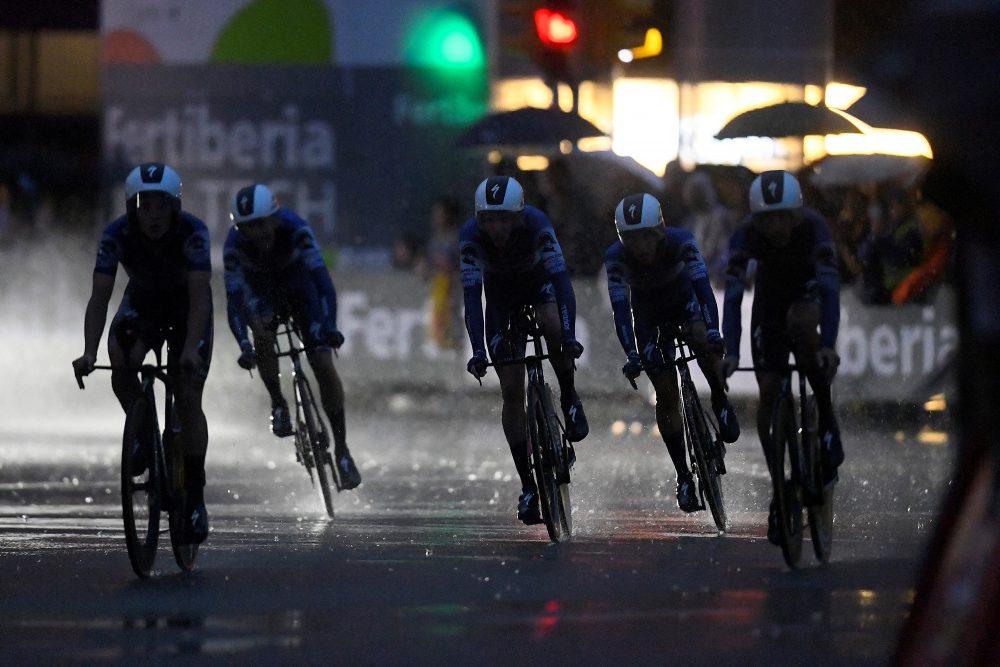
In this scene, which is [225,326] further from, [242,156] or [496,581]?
[496,581]

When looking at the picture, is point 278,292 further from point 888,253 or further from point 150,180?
point 888,253

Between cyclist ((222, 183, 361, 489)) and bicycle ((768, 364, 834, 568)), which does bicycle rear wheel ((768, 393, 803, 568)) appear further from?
cyclist ((222, 183, 361, 489))

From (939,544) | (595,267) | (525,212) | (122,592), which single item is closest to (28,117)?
(595,267)

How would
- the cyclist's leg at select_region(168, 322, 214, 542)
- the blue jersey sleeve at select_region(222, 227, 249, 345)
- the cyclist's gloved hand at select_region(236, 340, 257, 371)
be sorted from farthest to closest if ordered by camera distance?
the blue jersey sleeve at select_region(222, 227, 249, 345), the cyclist's gloved hand at select_region(236, 340, 257, 371), the cyclist's leg at select_region(168, 322, 214, 542)

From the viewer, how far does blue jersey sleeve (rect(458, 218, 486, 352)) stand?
12.5 metres

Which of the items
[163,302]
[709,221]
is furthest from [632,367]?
[709,221]

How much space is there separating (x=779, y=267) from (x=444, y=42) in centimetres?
1329

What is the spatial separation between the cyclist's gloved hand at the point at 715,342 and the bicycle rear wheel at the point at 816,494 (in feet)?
5.91

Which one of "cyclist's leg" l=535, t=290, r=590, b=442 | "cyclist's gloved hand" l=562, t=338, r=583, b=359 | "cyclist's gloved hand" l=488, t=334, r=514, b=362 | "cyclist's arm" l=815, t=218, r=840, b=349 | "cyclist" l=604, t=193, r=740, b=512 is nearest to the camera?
"cyclist's arm" l=815, t=218, r=840, b=349

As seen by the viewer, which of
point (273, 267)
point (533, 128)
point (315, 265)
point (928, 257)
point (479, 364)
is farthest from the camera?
point (533, 128)

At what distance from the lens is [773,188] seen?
1127 centimetres

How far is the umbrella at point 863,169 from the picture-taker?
21188 millimetres

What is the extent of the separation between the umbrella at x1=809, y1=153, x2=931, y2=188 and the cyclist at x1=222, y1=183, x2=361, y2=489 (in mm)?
7839

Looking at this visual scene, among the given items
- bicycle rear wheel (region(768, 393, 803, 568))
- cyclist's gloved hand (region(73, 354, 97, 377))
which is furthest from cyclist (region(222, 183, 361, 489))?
bicycle rear wheel (region(768, 393, 803, 568))
